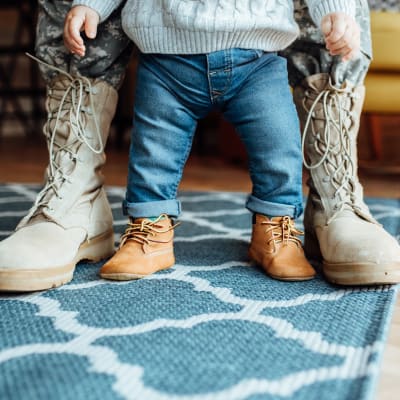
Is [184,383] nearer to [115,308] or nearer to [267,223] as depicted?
[115,308]

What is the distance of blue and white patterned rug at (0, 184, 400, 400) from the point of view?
1.64ft

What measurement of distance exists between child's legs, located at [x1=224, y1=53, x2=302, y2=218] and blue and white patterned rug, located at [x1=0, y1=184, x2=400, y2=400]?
0.34 feet

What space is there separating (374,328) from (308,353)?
0.10 meters

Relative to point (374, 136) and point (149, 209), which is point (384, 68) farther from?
point (149, 209)

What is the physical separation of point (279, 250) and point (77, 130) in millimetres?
323

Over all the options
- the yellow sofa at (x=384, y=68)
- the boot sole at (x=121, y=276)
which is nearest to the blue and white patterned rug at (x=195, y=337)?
the boot sole at (x=121, y=276)

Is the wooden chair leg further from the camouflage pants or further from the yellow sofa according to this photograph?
the camouflage pants

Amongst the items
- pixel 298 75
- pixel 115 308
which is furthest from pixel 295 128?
pixel 115 308

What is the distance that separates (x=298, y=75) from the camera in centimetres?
93

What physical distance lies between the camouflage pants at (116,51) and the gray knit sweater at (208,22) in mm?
45

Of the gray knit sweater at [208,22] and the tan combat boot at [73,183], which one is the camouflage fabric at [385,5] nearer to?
the gray knit sweater at [208,22]

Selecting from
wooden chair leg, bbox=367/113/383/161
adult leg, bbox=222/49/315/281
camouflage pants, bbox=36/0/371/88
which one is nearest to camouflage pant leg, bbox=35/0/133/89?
camouflage pants, bbox=36/0/371/88

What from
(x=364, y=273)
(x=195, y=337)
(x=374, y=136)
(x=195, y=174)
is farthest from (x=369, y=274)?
(x=374, y=136)

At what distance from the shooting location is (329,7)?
0.81 m
